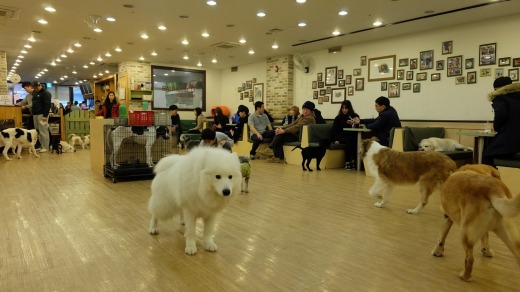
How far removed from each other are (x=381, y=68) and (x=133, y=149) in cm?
A: 610

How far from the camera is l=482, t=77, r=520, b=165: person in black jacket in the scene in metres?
3.95

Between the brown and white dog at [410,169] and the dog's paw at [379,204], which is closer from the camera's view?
the brown and white dog at [410,169]

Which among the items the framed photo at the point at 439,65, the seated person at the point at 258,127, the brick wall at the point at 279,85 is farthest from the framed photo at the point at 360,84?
the seated person at the point at 258,127

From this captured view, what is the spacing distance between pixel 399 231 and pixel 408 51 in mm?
6149

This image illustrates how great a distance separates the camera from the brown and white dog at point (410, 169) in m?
3.57

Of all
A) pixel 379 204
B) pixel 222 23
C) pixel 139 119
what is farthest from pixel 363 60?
pixel 139 119

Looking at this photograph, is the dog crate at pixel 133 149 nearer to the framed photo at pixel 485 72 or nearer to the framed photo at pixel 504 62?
the framed photo at pixel 485 72

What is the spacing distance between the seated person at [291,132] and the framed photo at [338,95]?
2.02 metres

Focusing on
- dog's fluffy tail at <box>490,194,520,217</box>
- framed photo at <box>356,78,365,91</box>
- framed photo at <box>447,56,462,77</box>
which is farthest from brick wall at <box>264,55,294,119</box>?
dog's fluffy tail at <box>490,194,520,217</box>

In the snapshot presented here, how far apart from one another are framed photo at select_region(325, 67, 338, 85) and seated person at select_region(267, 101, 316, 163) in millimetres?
2288

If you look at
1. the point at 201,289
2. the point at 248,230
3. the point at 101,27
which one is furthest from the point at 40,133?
the point at 201,289

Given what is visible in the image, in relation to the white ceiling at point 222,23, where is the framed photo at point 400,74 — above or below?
below

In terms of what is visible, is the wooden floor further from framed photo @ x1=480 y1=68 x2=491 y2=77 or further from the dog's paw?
framed photo @ x1=480 y1=68 x2=491 y2=77

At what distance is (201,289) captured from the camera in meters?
2.02
